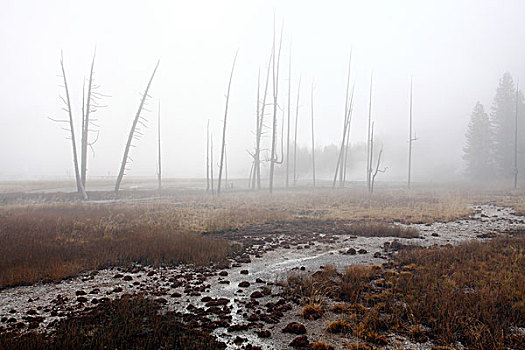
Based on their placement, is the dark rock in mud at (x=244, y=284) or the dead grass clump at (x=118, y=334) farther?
the dark rock in mud at (x=244, y=284)

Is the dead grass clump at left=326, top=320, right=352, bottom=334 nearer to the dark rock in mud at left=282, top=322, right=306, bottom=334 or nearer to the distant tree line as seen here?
the dark rock in mud at left=282, top=322, right=306, bottom=334

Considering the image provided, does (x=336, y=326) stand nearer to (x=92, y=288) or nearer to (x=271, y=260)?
(x=271, y=260)

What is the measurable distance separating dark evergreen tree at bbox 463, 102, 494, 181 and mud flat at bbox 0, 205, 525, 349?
5461cm

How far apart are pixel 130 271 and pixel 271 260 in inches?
167

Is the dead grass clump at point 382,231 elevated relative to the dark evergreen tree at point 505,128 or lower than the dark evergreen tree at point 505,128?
lower

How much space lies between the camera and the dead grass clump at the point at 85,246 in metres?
8.22

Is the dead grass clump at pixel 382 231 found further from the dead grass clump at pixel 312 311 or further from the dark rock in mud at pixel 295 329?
the dark rock in mud at pixel 295 329

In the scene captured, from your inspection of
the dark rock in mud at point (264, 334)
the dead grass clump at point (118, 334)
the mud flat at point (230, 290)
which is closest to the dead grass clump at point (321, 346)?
the mud flat at point (230, 290)

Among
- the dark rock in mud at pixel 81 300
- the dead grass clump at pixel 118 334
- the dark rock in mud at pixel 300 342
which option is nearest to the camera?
the dead grass clump at pixel 118 334

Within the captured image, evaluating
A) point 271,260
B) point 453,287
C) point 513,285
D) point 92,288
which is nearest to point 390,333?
point 453,287

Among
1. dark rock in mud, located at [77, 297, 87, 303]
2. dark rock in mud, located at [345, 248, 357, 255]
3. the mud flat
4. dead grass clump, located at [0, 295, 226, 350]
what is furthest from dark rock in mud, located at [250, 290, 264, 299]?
dark rock in mud, located at [345, 248, 357, 255]

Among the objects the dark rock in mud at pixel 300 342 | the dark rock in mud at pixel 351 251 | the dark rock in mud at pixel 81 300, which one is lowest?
the dark rock in mud at pixel 351 251

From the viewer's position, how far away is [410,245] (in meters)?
11.4

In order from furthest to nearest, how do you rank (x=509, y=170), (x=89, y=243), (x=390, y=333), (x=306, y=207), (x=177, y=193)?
(x=509, y=170) → (x=177, y=193) → (x=306, y=207) → (x=89, y=243) → (x=390, y=333)
